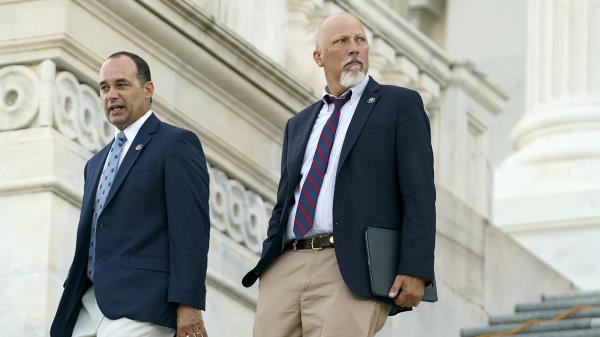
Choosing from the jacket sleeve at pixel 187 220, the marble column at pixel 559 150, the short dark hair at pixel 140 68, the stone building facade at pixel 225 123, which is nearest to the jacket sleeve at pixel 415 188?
the jacket sleeve at pixel 187 220

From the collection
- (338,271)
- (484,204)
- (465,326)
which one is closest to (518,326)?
(465,326)

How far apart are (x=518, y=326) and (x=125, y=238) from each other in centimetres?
511

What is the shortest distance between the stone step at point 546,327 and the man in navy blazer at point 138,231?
15.4ft

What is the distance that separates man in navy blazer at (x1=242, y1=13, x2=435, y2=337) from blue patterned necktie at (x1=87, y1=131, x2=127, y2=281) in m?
0.64

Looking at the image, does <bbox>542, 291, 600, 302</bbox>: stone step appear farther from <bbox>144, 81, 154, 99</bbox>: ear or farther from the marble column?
<bbox>144, 81, 154, 99</bbox>: ear

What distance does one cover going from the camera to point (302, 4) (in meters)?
12.0

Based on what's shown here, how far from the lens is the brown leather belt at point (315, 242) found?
753cm

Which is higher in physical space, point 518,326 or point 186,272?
point 518,326

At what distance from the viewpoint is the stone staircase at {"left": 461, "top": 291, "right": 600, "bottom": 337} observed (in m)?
11.8

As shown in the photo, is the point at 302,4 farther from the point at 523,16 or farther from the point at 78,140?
the point at 523,16

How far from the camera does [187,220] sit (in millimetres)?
7480

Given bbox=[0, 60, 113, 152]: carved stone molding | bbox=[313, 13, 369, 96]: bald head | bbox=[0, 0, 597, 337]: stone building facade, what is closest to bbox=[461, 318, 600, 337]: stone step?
bbox=[0, 0, 597, 337]: stone building facade

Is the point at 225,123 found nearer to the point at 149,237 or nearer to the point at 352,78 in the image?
the point at 352,78

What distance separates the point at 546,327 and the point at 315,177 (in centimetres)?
469
